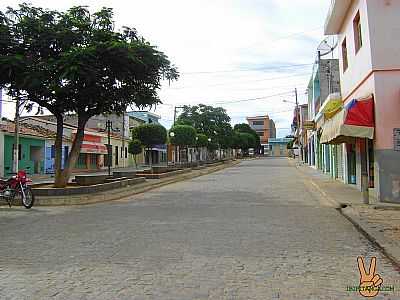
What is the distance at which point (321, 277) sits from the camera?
19.0 feet

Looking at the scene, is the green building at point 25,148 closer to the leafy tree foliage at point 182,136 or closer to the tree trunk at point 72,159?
the leafy tree foliage at point 182,136

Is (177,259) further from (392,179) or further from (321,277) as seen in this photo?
(392,179)

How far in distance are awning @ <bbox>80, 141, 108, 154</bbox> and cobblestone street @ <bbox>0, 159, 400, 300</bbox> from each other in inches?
1413

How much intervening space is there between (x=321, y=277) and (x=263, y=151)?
417ft

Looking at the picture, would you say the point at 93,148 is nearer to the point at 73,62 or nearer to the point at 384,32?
the point at 73,62

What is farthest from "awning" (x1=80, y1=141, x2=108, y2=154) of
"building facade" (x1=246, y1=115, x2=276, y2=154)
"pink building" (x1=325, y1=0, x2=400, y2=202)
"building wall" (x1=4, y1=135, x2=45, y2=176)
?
"building facade" (x1=246, y1=115, x2=276, y2=154)

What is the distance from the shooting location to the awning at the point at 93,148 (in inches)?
1893

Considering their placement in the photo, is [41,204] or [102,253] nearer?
[102,253]

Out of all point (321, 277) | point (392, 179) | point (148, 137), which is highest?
point (148, 137)

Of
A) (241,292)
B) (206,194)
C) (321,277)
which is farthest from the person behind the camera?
(206,194)

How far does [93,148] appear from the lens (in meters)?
50.6

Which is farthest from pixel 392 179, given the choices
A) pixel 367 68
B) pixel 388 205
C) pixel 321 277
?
pixel 321 277

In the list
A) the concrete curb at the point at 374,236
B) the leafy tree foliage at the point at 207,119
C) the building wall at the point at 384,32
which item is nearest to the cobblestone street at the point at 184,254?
the concrete curb at the point at 374,236

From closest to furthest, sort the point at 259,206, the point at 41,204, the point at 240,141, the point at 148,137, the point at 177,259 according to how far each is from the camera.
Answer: the point at 177,259 → the point at 259,206 → the point at 41,204 → the point at 148,137 → the point at 240,141
